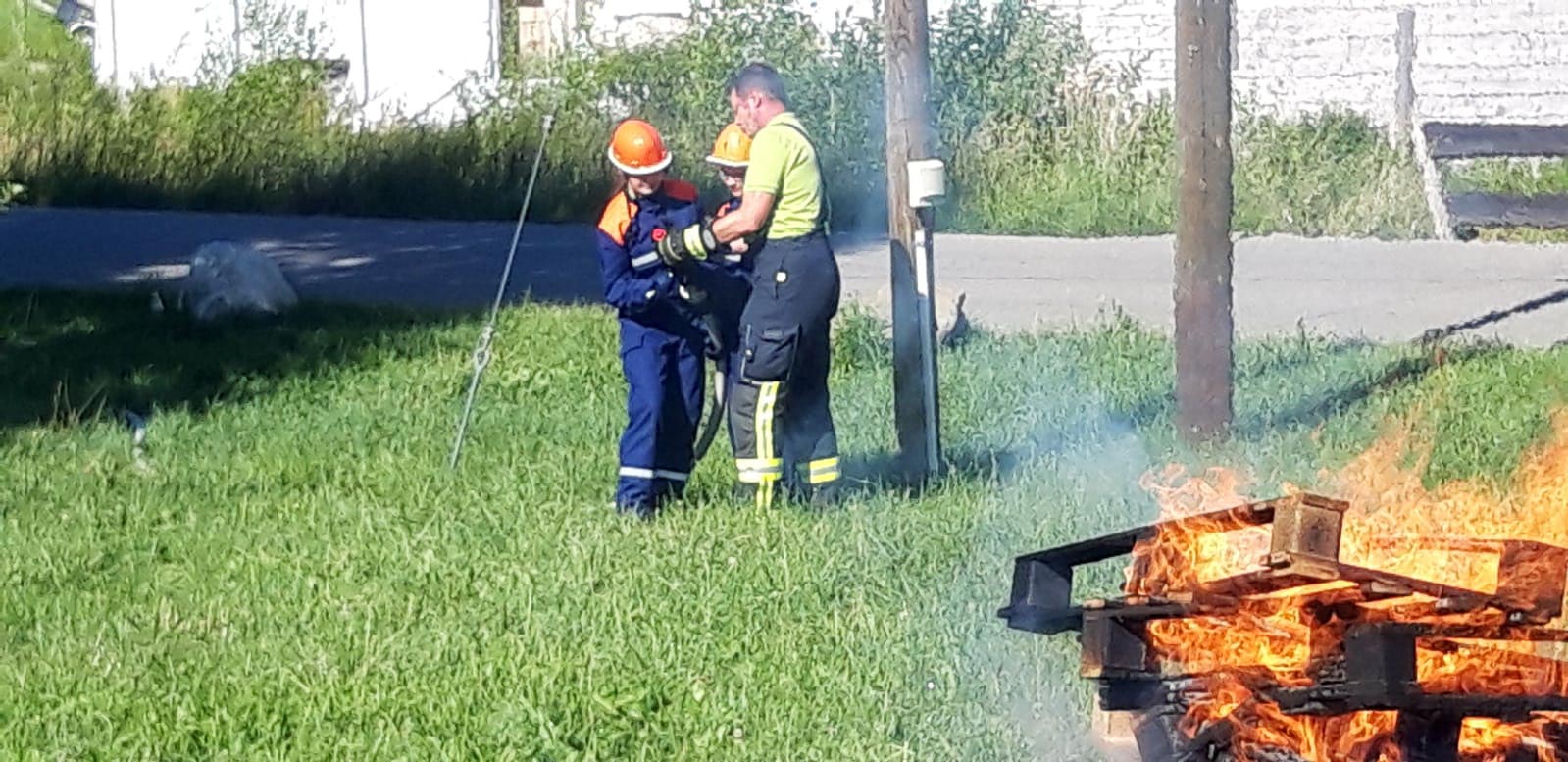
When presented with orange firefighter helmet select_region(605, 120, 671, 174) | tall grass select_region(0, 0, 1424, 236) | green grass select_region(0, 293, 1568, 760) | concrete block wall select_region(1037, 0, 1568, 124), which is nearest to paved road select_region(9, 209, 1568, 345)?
tall grass select_region(0, 0, 1424, 236)

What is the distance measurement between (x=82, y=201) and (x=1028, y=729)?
17.8 meters

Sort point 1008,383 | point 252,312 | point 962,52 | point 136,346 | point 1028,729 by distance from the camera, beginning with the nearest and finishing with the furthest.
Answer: point 1028,729
point 1008,383
point 136,346
point 252,312
point 962,52

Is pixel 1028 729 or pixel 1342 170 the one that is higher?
pixel 1342 170

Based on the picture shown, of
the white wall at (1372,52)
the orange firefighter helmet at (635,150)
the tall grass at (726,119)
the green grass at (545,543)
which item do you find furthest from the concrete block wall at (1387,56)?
the orange firefighter helmet at (635,150)

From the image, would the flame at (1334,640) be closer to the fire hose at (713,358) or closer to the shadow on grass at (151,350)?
the fire hose at (713,358)

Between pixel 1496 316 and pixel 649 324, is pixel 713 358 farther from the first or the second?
pixel 1496 316

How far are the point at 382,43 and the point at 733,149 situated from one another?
18084 millimetres

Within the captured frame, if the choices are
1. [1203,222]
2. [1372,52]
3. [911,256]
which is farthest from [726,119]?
[1203,222]

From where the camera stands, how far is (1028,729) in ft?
21.4

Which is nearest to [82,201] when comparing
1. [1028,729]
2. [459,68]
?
[459,68]

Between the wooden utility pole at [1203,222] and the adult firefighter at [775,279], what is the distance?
175 centimetres

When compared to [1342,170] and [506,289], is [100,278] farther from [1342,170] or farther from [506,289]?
[1342,170]

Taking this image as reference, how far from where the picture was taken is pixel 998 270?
57.9 feet

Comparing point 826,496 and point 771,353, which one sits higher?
point 771,353
